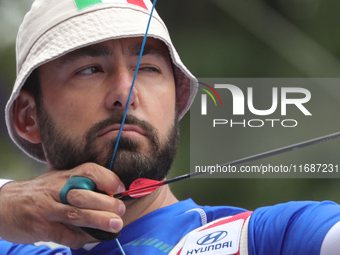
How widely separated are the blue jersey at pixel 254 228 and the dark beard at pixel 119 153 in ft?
0.42

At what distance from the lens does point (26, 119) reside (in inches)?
52.9

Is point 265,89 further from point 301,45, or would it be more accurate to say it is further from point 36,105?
point 36,105

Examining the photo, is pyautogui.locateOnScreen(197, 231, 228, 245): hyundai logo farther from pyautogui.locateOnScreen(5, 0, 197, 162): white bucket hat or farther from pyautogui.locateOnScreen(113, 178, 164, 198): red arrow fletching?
pyautogui.locateOnScreen(5, 0, 197, 162): white bucket hat

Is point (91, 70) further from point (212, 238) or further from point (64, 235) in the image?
point (212, 238)

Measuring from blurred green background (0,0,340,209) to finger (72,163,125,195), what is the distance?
2772mm

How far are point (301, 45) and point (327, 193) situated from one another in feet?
5.40

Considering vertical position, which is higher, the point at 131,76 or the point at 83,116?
the point at 131,76

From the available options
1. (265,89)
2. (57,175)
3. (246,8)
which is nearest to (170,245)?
(57,175)

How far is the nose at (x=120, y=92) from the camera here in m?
1.04

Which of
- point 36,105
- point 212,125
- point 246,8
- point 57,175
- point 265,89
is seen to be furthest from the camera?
point 246,8

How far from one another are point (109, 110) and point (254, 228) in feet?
1.61

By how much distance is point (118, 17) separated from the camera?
113cm

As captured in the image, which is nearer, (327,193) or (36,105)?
(36,105)

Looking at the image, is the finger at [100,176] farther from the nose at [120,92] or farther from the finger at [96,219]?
the nose at [120,92]
